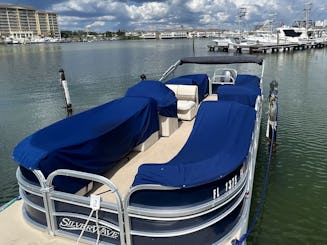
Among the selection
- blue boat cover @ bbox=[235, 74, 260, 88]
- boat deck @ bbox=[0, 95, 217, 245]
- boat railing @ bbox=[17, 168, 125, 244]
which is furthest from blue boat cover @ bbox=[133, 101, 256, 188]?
blue boat cover @ bbox=[235, 74, 260, 88]

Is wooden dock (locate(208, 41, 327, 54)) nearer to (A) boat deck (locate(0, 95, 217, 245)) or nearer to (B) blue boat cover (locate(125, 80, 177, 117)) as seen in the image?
(B) blue boat cover (locate(125, 80, 177, 117))

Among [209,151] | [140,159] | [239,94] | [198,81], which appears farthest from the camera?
[198,81]

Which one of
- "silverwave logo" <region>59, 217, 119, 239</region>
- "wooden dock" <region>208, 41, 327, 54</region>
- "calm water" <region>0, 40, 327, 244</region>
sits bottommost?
"calm water" <region>0, 40, 327, 244</region>

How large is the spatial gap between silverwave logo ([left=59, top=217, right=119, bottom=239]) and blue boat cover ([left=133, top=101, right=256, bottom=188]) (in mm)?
893

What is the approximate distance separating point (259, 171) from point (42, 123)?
12.2m

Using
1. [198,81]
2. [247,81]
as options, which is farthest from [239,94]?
[198,81]

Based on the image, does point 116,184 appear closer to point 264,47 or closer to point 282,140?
point 282,140

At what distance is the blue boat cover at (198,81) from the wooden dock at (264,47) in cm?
5259

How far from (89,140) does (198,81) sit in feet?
26.2

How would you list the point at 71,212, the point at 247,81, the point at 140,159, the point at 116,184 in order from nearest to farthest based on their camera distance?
the point at 71,212 → the point at 116,184 → the point at 140,159 → the point at 247,81

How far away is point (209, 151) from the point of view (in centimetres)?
485

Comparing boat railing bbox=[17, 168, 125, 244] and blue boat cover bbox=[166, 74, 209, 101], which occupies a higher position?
blue boat cover bbox=[166, 74, 209, 101]

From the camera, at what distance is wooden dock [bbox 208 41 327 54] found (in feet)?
204

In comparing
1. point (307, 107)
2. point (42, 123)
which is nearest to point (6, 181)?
point (42, 123)
